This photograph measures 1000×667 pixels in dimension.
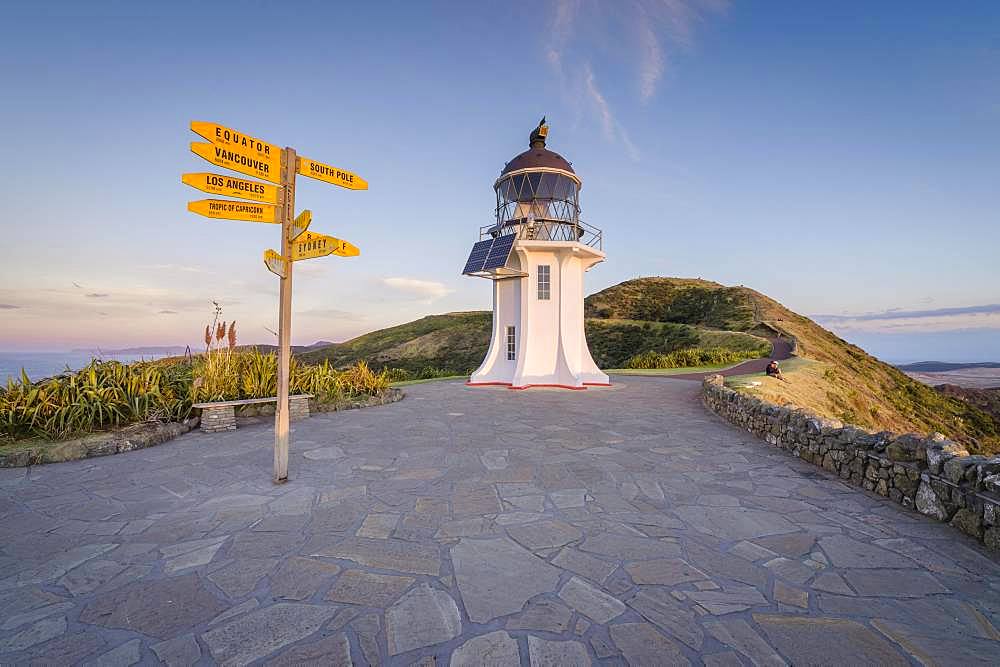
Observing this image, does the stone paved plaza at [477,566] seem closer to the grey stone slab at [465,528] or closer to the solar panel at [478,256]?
the grey stone slab at [465,528]

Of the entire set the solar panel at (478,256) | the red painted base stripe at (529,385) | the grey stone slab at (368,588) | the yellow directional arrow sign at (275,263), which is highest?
the solar panel at (478,256)

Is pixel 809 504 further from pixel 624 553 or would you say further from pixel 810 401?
pixel 810 401

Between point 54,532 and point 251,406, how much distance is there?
→ 4.91 metres

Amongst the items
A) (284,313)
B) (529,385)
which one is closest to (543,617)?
(284,313)

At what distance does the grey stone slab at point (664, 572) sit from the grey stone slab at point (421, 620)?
1280 mm

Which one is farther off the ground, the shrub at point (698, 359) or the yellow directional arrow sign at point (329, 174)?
the yellow directional arrow sign at point (329, 174)

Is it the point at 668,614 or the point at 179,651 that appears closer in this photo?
the point at 179,651

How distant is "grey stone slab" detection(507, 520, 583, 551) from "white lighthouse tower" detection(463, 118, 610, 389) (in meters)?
10.5

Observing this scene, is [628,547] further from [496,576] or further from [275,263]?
[275,263]

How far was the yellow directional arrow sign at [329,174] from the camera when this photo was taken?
5.08 metres

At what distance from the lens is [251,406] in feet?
27.8

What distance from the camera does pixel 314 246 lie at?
4922mm

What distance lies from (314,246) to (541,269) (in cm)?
Answer: 1046

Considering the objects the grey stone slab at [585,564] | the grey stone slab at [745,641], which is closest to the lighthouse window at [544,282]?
the grey stone slab at [585,564]
